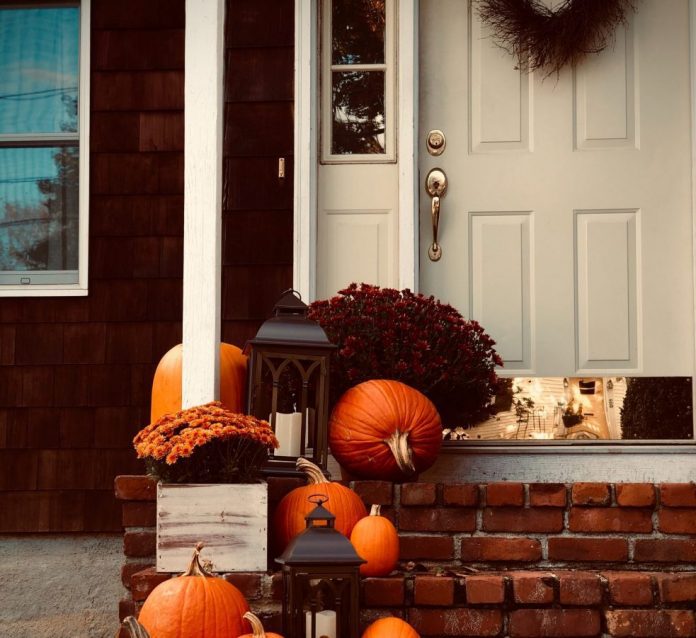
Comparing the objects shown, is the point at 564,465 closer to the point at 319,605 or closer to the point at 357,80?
the point at 319,605

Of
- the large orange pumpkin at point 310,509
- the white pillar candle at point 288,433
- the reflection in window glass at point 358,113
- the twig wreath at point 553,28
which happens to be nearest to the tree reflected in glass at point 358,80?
the reflection in window glass at point 358,113

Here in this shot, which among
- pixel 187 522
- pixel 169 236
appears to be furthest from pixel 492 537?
pixel 169 236

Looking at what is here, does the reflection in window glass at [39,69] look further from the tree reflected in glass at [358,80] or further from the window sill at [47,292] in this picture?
the tree reflected in glass at [358,80]

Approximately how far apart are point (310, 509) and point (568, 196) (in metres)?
1.78

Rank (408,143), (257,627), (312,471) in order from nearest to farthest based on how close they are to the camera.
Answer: (257,627), (312,471), (408,143)

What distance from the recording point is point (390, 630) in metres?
→ 2.22

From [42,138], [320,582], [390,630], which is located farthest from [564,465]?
[42,138]

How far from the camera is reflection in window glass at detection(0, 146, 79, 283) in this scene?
4.04m

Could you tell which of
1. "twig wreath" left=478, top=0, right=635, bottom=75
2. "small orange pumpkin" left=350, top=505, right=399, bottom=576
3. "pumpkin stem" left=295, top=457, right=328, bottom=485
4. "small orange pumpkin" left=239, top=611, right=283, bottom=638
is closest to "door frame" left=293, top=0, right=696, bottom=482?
"twig wreath" left=478, top=0, right=635, bottom=75

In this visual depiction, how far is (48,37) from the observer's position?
13.4ft

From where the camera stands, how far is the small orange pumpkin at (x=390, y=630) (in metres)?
2.21

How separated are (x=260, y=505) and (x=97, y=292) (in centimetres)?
176

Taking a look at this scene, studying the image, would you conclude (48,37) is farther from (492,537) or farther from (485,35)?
(492,537)

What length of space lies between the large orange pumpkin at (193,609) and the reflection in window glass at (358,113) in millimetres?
2056
